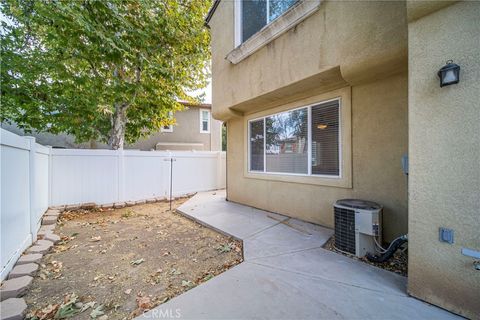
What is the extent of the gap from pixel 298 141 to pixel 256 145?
1.61 m

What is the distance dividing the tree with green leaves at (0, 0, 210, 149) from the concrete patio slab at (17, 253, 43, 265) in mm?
5878

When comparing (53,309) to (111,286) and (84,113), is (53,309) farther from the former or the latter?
(84,113)

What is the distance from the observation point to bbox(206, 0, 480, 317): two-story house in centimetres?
203

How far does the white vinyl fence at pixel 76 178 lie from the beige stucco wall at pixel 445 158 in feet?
16.6

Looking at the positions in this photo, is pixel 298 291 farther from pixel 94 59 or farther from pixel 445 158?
pixel 94 59

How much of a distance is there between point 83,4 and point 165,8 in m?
2.65

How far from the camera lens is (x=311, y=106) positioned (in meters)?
4.93

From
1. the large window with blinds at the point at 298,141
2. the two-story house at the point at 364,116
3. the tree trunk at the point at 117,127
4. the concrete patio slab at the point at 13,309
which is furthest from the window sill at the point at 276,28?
the concrete patio slab at the point at 13,309

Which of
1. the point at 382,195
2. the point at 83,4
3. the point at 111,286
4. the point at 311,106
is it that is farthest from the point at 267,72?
the point at 83,4

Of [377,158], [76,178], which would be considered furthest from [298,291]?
[76,178]

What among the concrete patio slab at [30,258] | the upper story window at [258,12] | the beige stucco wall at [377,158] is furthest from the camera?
the upper story window at [258,12]

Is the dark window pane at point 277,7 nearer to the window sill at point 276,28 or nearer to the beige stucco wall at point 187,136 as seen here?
the window sill at point 276,28

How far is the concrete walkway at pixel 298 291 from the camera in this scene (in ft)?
7.04

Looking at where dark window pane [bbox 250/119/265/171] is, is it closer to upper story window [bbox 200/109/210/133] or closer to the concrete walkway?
the concrete walkway
